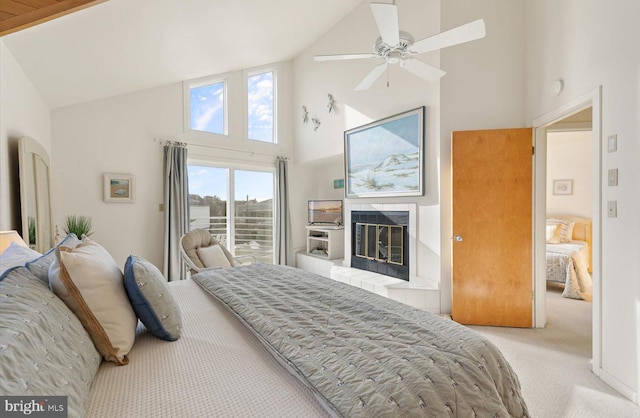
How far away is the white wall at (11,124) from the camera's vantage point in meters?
2.03

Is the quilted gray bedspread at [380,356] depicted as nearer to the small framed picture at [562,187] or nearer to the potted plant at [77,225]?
the potted plant at [77,225]

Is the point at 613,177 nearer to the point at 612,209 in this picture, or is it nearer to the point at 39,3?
the point at 612,209

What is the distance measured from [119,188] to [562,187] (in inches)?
284

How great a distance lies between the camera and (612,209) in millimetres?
1946

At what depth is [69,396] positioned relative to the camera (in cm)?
Answer: 70

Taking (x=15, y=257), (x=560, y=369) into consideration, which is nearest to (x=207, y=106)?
(x=15, y=257)

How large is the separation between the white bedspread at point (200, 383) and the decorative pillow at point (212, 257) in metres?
1.96

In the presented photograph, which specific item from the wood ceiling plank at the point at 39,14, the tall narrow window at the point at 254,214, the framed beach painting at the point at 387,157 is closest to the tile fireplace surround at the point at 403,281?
the framed beach painting at the point at 387,157

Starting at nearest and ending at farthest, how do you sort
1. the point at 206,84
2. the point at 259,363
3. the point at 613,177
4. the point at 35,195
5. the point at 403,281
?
the point at 259,363 < the point at 613,177 < the point at 35,195 < the point at 403,281 < the point at 206,84

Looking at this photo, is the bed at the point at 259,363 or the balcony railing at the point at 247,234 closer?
the bed at the point at 259,363

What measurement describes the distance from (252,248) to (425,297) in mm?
3150

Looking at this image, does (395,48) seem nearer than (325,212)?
Yes

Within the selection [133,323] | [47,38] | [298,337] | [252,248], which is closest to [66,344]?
[133,323]

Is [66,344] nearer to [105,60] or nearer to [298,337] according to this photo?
[298,337]
